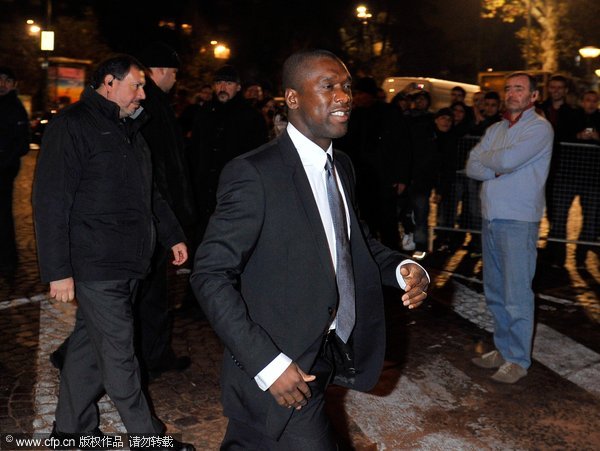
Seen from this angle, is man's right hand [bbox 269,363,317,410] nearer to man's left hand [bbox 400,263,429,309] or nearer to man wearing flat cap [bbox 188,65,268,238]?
man's left hand [bbox 400,263,429,309]

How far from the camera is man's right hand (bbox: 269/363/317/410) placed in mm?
2281

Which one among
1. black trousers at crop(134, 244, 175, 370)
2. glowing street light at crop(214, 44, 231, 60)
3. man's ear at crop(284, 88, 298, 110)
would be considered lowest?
black trousers at crop(134, 244, 175, 370)

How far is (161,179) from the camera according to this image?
16.2ft

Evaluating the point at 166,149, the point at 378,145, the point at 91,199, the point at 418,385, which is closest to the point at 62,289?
the point at 91,199

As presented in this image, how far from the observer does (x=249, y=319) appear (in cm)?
231

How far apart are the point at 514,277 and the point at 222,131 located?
3.02 m

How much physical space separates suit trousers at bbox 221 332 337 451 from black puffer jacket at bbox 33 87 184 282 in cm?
127

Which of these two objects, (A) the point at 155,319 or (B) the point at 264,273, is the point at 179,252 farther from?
(B) the point at 264,273

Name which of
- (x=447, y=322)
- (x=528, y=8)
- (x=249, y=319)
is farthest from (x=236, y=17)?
(x=249, y=319)

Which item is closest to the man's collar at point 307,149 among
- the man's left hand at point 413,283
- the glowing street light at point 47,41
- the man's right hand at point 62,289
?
the man's left hand at point 413,283

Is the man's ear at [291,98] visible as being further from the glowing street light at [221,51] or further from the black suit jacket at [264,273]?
the glowing street light at [221,51]

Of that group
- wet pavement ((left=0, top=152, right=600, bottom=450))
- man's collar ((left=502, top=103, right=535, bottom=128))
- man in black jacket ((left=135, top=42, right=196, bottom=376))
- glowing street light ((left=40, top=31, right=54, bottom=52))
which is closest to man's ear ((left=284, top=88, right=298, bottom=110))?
wet pavement ((left=0, top=152, right=600, bottom=450))

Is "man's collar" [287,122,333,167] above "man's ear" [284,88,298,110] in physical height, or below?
below

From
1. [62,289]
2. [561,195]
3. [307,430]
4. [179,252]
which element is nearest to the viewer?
[307,430]
